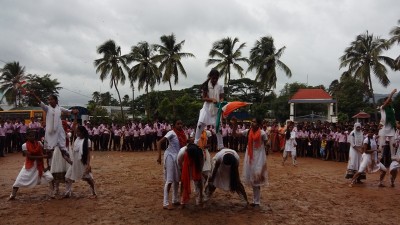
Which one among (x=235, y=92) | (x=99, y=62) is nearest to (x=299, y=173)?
(x=99, y=62)

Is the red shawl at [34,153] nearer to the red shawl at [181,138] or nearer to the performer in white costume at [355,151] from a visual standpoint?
the red shawl at [181,138]

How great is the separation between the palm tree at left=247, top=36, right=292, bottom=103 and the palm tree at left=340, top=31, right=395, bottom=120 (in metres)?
6.06

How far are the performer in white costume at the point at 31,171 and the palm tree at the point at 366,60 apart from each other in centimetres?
3195

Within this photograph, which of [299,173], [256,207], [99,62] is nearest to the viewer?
[256,207]

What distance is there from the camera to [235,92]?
6769 centimetres

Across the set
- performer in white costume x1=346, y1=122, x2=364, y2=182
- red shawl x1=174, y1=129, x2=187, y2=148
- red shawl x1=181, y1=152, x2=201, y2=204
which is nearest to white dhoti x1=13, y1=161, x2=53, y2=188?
red shawl x1=174, y1=129, x2=187, y2=148

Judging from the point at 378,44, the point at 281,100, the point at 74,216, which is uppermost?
the point at 378,44

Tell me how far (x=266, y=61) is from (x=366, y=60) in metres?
9.64

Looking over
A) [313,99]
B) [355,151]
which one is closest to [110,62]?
[313,99]

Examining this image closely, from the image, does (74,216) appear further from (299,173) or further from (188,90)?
(188,90)

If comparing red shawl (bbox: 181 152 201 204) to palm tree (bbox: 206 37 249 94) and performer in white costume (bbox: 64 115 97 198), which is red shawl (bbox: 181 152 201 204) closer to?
performer in white costume (bbox: 64 115 97 198)

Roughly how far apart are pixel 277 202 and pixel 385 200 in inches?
117

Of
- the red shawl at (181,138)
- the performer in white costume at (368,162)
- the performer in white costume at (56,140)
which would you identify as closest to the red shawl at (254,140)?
the red shawl at (181,138)

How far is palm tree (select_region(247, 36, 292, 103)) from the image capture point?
39.3 meters
